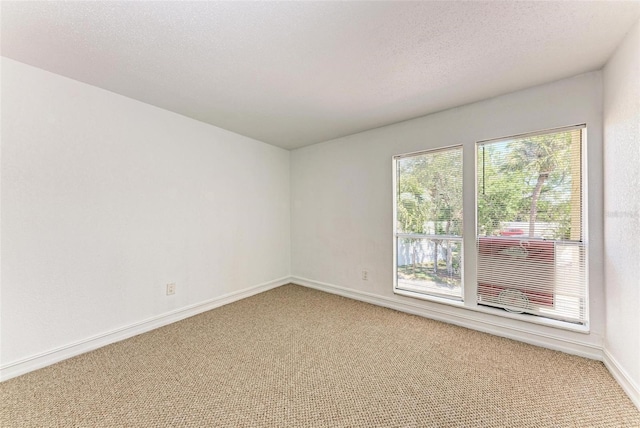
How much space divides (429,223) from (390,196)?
1.84 ft

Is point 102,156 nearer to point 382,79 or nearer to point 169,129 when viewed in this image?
point 169,129

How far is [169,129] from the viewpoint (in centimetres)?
269

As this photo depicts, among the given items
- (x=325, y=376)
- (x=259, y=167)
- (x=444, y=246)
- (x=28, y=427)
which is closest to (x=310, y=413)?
(x=325, y=376)

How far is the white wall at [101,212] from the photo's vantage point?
181 cm

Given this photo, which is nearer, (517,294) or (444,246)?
(517,294)

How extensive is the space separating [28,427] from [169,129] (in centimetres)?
247

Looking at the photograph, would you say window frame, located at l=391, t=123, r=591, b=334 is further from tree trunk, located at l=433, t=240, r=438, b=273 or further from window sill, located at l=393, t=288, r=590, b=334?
tree trunk, located at l=433, t=240, r=438, b=273

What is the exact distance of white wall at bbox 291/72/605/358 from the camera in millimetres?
1958

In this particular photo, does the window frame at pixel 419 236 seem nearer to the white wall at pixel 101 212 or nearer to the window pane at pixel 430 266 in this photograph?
the window pane at pixel 430 266

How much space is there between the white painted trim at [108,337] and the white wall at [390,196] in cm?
133

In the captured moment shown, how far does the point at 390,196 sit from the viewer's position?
123 inches

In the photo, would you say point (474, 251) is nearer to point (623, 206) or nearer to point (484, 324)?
point (484, 324)

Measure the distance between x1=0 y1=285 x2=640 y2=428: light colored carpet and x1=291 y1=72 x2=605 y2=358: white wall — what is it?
36cm

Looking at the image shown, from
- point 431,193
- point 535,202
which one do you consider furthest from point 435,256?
point 535,202
